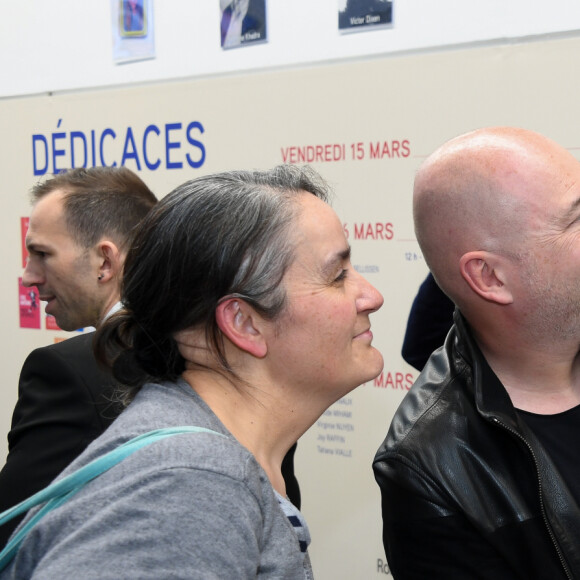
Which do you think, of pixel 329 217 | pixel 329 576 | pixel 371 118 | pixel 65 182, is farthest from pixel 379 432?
pixel 329 217

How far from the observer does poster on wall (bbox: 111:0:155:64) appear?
3.16 m

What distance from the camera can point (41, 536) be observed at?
87 cm

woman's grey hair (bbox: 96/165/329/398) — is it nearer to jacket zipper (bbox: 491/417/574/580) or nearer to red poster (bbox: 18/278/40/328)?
jacket zipper (bbox: 491/417/574/580)

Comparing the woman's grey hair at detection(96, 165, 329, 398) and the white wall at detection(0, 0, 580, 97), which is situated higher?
the white wall at detection(0, 0, 580, 97)

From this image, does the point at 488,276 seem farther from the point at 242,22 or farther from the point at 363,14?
the point at 242,22

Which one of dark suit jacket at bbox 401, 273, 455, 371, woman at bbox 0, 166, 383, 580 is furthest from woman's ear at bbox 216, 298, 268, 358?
dark suit jacket at bbox 401, 273, 455, 371

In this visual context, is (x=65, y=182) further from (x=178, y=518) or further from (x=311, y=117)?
(x=178, y=518)

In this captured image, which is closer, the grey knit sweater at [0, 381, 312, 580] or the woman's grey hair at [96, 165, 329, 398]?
the grey knit sweater at [0, 381, 312, 580]

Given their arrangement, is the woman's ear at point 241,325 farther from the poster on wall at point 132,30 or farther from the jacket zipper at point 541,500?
the poster on wall at point 132,30

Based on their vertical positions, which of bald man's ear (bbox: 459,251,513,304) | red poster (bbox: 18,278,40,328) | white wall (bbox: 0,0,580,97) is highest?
white wall (bbox: 0,0,580,97)

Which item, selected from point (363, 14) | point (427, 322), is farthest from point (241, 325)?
point (363, 14)

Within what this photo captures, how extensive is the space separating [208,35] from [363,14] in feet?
2.14

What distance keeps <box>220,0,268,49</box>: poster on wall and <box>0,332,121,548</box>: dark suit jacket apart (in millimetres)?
1553

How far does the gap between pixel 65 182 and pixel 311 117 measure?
0.90 metres
